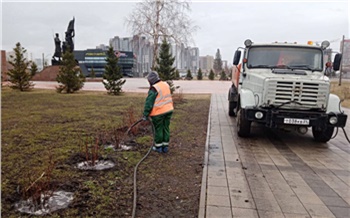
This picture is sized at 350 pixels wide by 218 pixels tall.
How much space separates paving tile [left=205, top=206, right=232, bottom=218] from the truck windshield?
4.41 metres

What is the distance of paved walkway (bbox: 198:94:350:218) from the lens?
318 cm

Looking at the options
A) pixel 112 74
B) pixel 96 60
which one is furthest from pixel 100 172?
pixel 96 60

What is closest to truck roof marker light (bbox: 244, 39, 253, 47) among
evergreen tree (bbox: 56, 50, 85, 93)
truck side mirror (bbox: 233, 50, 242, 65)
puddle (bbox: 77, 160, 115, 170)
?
truck side mirror (bbox: 233, 50, 242, 65)

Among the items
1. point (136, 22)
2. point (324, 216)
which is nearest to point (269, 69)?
point (324, 216)

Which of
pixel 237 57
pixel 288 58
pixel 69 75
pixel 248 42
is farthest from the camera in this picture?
pixel 69 75

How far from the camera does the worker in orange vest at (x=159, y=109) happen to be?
4988 millimetres

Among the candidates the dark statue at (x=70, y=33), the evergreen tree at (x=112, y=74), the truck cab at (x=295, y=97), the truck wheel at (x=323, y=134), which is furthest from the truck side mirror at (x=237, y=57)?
the dark statue at (x=70, y=33)

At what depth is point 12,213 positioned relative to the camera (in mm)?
2861

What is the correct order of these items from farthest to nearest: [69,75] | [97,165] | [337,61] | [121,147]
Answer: [69,75] → [337,61] → [121,147] → [97,165]

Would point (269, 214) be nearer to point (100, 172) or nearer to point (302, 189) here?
point (302, 189)

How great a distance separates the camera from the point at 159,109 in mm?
5027

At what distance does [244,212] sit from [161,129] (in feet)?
8.04

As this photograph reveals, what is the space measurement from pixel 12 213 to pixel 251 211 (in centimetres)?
255

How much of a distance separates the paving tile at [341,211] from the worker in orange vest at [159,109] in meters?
2.90
